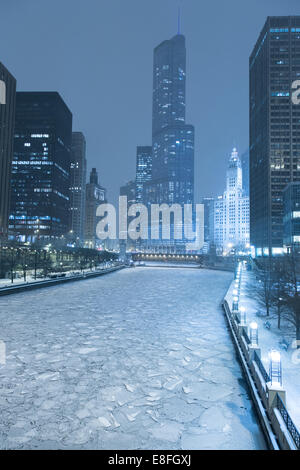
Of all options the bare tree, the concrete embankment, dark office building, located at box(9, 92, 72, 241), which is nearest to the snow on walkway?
the bare tree

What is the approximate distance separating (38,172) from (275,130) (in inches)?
5526

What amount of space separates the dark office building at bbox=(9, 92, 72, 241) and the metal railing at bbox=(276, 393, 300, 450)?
178m

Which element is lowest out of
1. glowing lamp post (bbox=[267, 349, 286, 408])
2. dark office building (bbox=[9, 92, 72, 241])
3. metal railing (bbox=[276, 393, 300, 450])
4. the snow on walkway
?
the snow on walkway

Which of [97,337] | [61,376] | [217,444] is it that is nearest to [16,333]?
[97,337]

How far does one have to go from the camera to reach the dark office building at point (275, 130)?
396 feet

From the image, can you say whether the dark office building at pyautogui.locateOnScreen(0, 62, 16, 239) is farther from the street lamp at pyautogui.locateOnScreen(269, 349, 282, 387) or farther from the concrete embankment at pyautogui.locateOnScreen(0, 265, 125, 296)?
the street lamp at pyautogui.locateOnScreen(269, 349, 282, 387)

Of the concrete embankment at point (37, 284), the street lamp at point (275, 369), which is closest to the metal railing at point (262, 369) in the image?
the street lamp at point (275, 369)

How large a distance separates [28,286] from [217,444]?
31.3m

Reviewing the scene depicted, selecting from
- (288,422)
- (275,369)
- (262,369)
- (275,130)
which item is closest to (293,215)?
(275,130)

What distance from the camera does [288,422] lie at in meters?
6.45

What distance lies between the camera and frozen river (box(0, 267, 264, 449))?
7.02m

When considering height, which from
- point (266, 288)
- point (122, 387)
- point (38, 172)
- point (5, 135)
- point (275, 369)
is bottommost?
point (122, 387)

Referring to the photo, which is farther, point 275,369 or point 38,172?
point 38,172

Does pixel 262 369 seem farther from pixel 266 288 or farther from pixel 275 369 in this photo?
pixel 266 288
